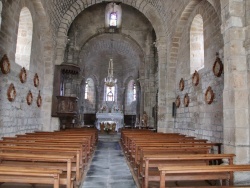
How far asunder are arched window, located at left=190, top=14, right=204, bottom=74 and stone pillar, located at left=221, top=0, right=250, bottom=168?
4294 mm

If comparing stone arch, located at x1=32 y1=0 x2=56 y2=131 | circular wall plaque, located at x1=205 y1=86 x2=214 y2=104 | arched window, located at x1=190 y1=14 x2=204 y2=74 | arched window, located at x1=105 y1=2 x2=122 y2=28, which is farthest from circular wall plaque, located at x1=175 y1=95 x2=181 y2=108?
arched window, located at x1=105 y1=2 x2=122 y2=28

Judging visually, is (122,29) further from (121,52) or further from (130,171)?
(130,171)

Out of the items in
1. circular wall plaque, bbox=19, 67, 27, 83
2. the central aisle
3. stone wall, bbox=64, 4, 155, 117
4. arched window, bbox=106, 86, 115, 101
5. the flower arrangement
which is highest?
stone wall, bbox=64, 4, 155, 117

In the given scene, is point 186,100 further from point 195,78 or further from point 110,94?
point 110,94

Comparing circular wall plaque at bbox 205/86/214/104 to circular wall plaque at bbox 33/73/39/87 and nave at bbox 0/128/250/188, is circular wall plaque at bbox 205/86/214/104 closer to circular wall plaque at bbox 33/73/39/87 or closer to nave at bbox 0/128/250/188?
nave at bbox 0/128/250/188

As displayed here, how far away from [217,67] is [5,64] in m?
6.46

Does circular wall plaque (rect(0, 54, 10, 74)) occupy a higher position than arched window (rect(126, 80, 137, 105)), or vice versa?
arched window (rect(126, 80, 137, 105))

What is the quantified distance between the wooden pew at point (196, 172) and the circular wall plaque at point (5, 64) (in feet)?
18.4

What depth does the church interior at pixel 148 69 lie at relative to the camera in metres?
5.43

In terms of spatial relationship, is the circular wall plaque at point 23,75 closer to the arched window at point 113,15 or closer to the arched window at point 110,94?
the arched window at point 113,15

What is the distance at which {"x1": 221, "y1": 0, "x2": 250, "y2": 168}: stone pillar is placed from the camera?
5.20 m

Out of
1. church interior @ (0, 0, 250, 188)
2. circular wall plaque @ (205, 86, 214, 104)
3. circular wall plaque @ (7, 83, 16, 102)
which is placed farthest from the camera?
circular wall plaque @ (205, 86, 214, 104)

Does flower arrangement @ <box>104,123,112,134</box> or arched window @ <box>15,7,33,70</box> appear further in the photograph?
flower arrangement @ <box>104,123,112,134</box>

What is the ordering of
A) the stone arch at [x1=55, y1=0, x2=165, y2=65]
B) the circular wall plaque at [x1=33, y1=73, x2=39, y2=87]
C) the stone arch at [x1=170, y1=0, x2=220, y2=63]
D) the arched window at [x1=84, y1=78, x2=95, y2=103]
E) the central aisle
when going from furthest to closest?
the arched window at [x1=84, y1=78, x2=95, y2=103]
the stone arch at [x1=55, y1=0, x2=165, y2=65]
the circular wall plaque at [x1=33, y1=73, x2=39, y2=87]
the stone arch at [x1=170, y1=0, x2=220, y2=63]
the central aisle
